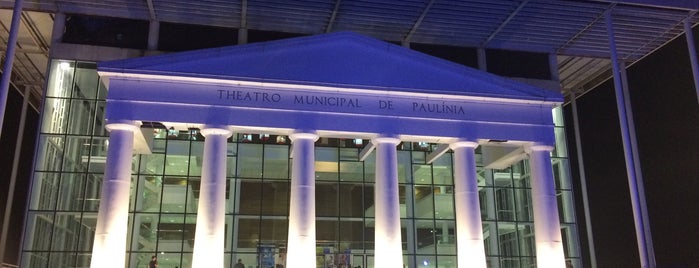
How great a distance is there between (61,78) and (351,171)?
1765cm

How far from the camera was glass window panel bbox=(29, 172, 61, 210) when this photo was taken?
31500 millimetres

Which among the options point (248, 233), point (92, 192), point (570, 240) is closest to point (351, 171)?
point (248, 233)

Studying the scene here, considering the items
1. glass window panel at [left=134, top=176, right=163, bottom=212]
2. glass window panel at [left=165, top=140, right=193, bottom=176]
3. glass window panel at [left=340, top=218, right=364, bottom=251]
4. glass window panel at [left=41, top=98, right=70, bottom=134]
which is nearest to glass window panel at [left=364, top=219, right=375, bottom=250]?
glass window panel at [left=340, top=218, right=364, bottom=251]

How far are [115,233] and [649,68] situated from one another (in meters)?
40.2

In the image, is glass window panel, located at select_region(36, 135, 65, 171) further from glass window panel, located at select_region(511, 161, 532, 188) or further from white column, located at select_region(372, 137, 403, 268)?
glass window panel, located at select_region(511, 161, 532, 188)

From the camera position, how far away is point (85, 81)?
3444 centimetres

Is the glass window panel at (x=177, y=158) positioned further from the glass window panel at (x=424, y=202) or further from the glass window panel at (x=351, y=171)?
the glass window panel at (x=424, y=202)

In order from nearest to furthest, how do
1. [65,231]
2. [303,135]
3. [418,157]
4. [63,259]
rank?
[303,135], [63,259], [65,231], [418,157]

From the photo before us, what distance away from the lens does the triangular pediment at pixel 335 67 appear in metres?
27.0

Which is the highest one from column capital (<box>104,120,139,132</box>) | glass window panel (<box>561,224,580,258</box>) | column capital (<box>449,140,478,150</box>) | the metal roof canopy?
the metal roof canopy

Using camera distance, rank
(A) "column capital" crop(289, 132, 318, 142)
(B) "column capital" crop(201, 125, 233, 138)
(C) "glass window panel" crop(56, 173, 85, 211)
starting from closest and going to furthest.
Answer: (B) "column capital" crop(201, 125, 233, 138) → (A) "column capital" crop(289, 132, 318, 142) → (C) "glass window panel" crop(56, 173, 85, 211)

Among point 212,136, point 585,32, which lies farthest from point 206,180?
point 585,32

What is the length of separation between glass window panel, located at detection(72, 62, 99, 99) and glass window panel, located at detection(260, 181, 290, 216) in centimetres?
1124

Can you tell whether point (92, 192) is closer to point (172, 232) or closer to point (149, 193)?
point (149, 193)
